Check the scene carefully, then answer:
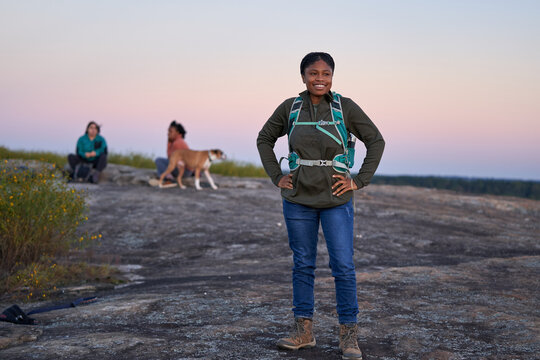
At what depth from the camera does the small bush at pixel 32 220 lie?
790cm

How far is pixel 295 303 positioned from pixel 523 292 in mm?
3247

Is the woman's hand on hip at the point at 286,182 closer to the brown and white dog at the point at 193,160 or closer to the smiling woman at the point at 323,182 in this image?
the smiling woman at the point at 323,182

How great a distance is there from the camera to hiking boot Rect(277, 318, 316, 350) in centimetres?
419

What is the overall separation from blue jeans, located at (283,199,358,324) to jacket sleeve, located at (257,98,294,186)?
12.7 inches

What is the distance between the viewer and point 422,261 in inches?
359

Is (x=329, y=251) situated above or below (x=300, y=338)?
above

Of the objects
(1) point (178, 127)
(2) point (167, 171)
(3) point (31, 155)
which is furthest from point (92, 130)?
(3) point (31, 155)

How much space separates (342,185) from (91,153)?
1412 cm

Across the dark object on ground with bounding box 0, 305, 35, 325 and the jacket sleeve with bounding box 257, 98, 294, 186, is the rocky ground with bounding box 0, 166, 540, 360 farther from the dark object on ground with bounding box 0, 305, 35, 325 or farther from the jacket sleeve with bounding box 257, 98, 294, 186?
the jacket sleeve with bounding box 257, 98, 294, 186

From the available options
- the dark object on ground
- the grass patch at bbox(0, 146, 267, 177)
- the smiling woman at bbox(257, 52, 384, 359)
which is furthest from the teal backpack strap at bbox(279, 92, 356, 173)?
the grass patch at bbox(0, 146, 267, 177)

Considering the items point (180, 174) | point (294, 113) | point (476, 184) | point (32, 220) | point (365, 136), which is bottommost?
point (32, 220)

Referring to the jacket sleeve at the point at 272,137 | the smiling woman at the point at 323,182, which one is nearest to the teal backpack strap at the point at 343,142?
the smiling woman at the point at 323,182

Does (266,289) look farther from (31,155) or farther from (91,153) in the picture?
(31,155)

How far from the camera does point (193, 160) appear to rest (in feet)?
52.7
